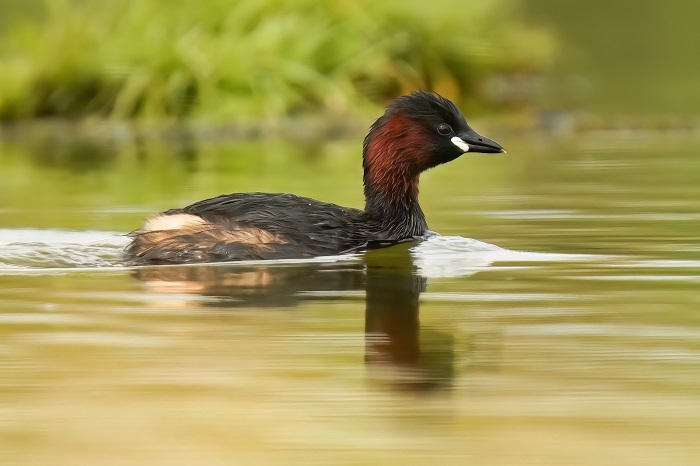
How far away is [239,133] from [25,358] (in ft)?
38.3

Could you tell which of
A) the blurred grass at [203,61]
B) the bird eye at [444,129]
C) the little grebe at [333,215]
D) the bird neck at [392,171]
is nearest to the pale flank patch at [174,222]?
the little grebe at [333,215]

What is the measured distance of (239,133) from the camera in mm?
16484

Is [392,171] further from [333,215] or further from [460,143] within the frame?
[333,215]

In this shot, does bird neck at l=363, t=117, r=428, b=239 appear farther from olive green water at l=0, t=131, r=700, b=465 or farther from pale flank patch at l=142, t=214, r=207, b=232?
pale flank patch at l=142, t=214, r=207, b=232

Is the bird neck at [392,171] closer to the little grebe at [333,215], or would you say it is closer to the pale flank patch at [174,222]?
the little grebe at [333,215]

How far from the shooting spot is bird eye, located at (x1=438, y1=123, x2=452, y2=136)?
8281 millimetres

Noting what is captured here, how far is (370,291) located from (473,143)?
7.03ft

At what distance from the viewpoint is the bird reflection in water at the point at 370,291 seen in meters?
4.70

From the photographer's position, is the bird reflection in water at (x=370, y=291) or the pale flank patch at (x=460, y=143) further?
the pale flank patch at (x=460, y=143)

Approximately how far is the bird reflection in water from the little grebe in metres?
0.16

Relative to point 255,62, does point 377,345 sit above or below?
below

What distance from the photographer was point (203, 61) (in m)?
16.8

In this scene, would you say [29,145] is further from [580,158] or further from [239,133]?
[580,158]

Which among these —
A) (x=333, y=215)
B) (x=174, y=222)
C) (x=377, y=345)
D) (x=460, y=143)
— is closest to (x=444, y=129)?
(x=460, y=143)
